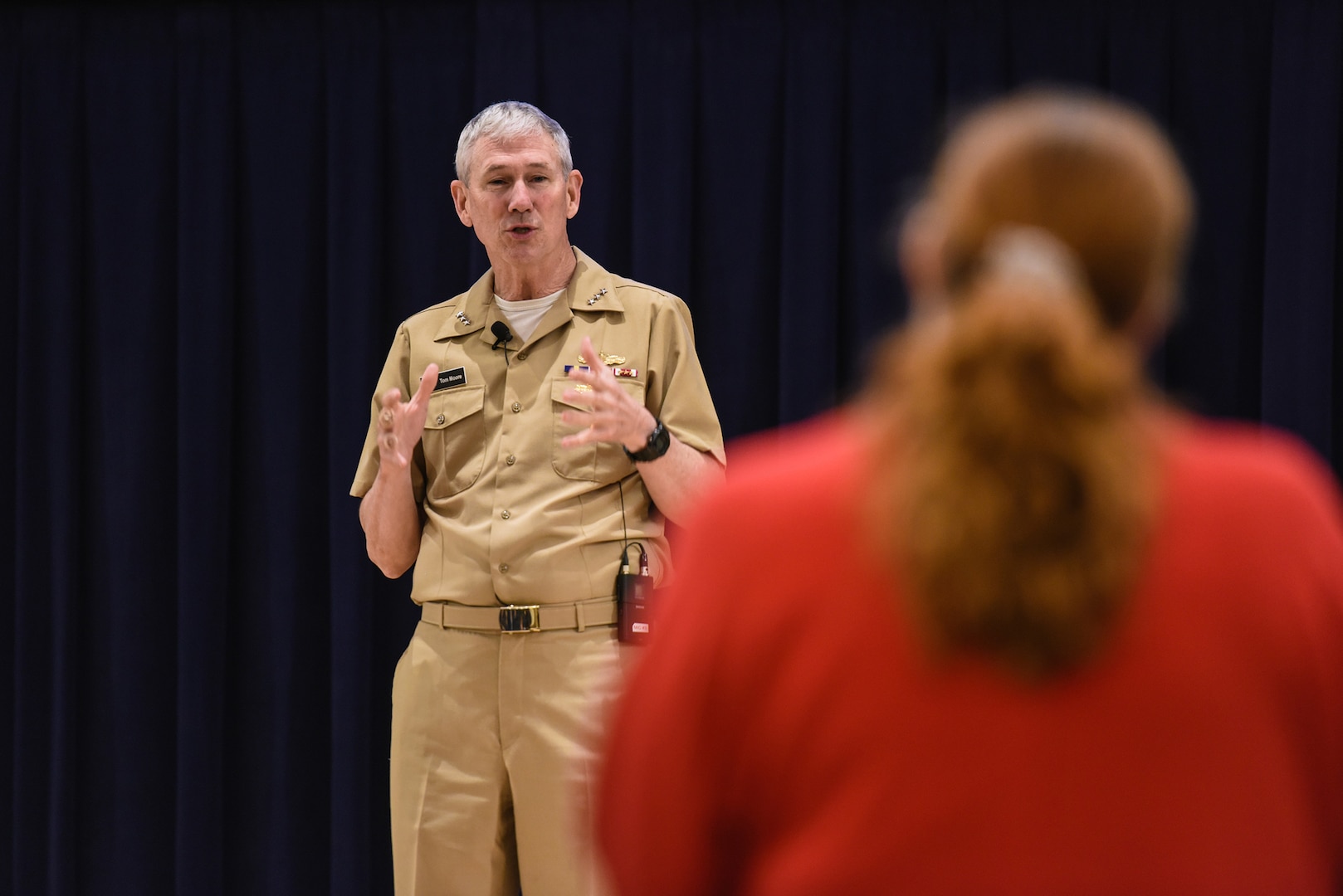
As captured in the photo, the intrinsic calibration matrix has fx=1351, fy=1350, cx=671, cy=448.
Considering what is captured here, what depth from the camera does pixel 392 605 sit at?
3625 mm

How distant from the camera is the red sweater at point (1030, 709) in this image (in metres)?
0.85

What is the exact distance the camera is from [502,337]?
2691mm

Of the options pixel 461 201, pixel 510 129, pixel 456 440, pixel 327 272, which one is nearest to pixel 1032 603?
pixel 456 440

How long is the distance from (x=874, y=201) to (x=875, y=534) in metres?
2.72

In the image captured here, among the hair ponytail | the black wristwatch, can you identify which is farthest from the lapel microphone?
the hair ponytail

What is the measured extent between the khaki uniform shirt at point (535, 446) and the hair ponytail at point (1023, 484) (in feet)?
5.65

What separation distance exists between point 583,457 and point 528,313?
1.14 ft

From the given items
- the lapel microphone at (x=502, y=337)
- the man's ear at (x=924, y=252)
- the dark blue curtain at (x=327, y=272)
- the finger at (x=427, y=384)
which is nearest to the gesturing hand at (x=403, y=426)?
the finger at (x=427, y=384)

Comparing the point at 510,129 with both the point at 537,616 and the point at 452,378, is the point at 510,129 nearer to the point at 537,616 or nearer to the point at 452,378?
the point at 452,378

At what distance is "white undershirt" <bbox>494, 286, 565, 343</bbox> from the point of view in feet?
8.95

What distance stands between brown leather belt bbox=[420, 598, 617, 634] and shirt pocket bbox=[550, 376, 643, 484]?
0.24m

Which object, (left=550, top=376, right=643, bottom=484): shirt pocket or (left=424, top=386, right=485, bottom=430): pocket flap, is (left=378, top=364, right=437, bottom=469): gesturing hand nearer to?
(left=424, top=386, right=485, bottom=430): pocket flap

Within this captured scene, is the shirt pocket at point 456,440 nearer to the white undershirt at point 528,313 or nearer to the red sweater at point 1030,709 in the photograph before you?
the white undershirt at point 528,313

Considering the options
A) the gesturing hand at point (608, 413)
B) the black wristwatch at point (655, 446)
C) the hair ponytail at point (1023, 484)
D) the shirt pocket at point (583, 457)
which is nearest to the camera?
the hair ponytail at point (1023, 484)
